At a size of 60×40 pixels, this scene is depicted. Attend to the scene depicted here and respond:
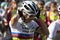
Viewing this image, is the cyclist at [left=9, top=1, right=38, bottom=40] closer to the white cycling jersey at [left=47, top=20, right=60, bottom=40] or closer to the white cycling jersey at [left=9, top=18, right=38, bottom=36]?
the white cycling jersey at [left=9, top=18, right=38, bottom=36]

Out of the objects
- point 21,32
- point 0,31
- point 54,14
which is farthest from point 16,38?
point 54,14

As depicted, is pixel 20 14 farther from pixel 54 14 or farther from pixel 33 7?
pixel 54 14

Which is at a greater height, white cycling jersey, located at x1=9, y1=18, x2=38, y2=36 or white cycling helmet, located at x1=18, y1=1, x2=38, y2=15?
white cycling helmet, located at x1=18, y1=1, x2=38, y2=15

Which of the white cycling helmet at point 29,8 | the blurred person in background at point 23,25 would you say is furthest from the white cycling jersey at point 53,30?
the white cycling helmet at point 29,8

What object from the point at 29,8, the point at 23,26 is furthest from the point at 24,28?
the point at 29,8

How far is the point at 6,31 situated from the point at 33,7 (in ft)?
2.00

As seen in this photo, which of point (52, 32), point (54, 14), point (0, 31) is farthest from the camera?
point (54, 14)

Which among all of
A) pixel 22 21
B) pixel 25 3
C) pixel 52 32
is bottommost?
pixel 52 32

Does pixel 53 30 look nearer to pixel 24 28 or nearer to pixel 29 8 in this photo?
pixel 24 28

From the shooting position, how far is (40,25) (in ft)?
14.9

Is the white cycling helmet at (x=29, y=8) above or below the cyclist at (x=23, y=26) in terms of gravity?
above

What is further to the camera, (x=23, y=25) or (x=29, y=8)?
(x=23, y=25)

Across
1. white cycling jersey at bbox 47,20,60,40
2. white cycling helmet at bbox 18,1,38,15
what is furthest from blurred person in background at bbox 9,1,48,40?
white cycling jersey at bbox 47,20,60,40

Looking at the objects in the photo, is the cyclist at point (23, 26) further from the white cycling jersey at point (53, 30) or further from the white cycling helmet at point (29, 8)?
the white cycling jersey at point (53, 30)
